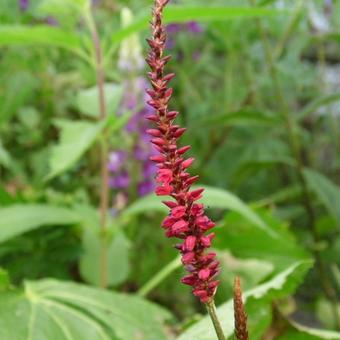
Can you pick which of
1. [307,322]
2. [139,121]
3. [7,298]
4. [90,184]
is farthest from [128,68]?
[7,298]

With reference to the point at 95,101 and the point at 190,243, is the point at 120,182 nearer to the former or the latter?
the point at 95,101

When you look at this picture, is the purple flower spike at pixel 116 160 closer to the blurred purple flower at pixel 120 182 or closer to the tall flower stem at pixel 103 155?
the blurred purple flower at pixel 120 182

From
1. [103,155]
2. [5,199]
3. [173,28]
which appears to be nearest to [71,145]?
[103,155]

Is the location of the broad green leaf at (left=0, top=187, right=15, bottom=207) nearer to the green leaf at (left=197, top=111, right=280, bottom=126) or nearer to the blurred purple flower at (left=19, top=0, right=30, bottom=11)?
the green leaf at (left=197, top=111, right=280, bottom=126)

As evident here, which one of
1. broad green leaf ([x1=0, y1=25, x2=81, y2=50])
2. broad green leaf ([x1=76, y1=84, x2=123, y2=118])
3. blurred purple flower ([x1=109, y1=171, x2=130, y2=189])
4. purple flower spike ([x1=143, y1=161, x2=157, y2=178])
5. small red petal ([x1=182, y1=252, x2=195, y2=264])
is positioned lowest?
blurred purple flower ([x1=109, y1=171, x2=130, y2=189])

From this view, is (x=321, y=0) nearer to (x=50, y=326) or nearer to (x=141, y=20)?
(x=141, y=20)

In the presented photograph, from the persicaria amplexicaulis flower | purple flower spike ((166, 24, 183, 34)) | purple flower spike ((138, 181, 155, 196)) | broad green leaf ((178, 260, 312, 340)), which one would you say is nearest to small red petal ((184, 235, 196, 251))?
the persicaria amplexicaulis flower
